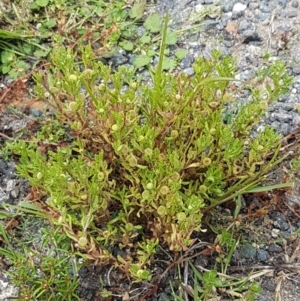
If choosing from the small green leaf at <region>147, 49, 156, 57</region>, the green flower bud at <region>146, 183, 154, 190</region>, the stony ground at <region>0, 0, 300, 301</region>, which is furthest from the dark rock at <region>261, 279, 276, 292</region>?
the small green leaf at <region>147, 49, 156, 57</region>

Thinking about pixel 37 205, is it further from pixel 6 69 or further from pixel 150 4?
pixel 150 4

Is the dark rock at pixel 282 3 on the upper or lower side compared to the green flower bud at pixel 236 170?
upper

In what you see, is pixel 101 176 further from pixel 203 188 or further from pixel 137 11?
pixel 137 11

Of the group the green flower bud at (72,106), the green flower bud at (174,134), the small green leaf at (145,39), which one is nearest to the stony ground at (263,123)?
the small green leaf at (145,39)

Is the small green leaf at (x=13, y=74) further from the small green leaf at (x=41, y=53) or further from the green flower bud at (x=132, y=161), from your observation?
the green flower bud at (x=132, y=161)

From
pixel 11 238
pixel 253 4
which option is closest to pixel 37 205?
pixel 11 238
